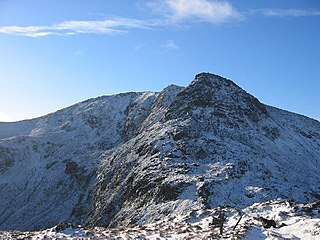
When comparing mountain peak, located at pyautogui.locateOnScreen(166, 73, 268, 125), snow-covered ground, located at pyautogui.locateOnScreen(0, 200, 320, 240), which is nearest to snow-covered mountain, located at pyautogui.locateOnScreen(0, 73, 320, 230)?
mountain peak, located at pyautogui.locateOnScreen(166, 73, 268, 125)

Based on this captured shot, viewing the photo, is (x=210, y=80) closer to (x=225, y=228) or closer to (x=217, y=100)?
(x=217, y=100)

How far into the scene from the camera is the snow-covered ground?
48.9 ft

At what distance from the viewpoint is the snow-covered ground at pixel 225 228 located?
14898 mm

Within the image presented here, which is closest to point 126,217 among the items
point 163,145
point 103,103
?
point 163,145

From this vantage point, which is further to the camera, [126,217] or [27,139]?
[27,139]

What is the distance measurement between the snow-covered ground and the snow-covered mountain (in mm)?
Answer: 12660

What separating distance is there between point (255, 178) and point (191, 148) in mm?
9095

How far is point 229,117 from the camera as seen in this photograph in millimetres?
55688

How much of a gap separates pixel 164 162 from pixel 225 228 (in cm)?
2554

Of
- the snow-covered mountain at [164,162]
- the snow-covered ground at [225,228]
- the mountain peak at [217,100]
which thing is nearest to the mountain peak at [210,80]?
the mountain peak at [217,100]

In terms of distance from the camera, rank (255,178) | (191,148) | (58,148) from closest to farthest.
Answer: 1. (255,178)
2. (191,148)
3. (58,148)

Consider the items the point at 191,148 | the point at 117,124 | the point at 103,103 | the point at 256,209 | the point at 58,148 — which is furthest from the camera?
the point at 103,103

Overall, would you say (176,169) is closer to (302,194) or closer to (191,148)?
(191,148)

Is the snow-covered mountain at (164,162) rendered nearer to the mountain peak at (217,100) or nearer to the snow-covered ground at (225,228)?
the mountain peak at (217,100)
